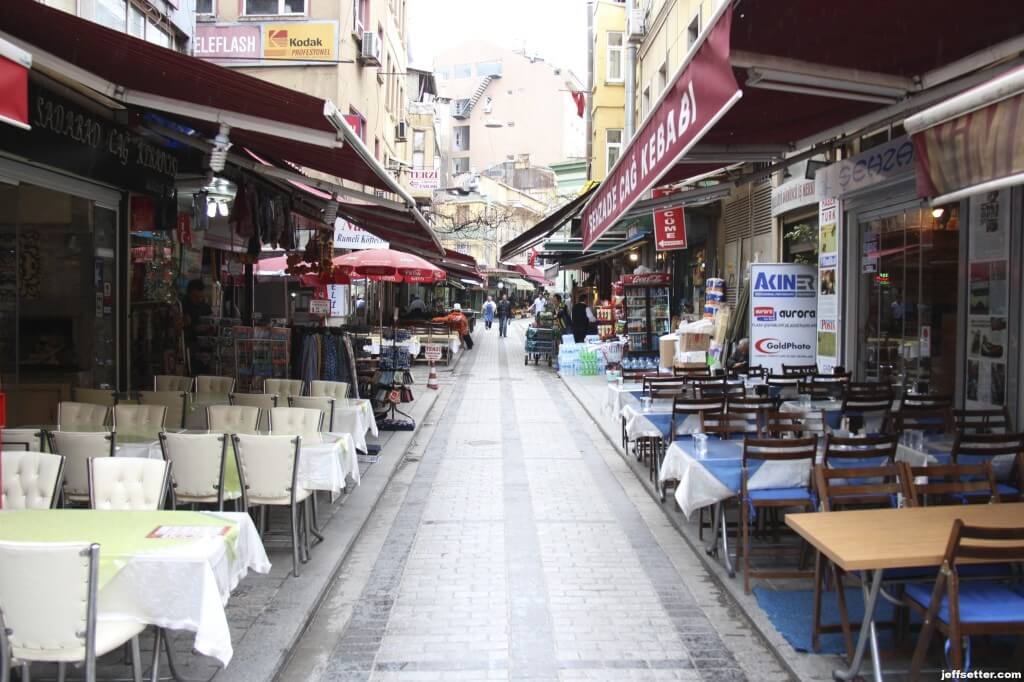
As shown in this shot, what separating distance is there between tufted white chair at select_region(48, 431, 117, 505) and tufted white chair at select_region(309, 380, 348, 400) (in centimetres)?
326

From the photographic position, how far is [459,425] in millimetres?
13320

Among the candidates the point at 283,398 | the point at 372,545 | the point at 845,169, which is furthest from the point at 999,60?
the point at 283,398

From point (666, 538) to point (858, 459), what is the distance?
186 cm

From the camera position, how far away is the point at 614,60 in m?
30.0

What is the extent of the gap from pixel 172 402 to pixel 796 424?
18.3 feet

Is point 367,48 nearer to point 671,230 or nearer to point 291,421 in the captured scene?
point 671,230

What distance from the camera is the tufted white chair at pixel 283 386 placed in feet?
29.0

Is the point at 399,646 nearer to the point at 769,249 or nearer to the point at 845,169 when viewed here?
the point at 845,169

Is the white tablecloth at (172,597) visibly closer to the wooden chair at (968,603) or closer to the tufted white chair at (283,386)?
the wooden chair at (968,603)

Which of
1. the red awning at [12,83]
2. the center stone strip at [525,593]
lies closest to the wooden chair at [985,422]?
the center stone strip at [525,593]

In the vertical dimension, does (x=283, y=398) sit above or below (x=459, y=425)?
above

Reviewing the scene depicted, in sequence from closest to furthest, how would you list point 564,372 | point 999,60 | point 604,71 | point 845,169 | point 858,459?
1. point 999,60
2. point 858,459
3. point 845,169
4. point 564,372
5. point 604,71

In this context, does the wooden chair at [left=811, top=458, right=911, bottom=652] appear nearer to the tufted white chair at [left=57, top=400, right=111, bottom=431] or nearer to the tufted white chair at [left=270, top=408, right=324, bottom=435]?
the tufted white chair at [left=270, top=408, right=324, bottom=435]

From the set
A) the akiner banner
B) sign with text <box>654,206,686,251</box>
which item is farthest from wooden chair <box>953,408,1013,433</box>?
sign with text <box>654,206,686,251</box>
